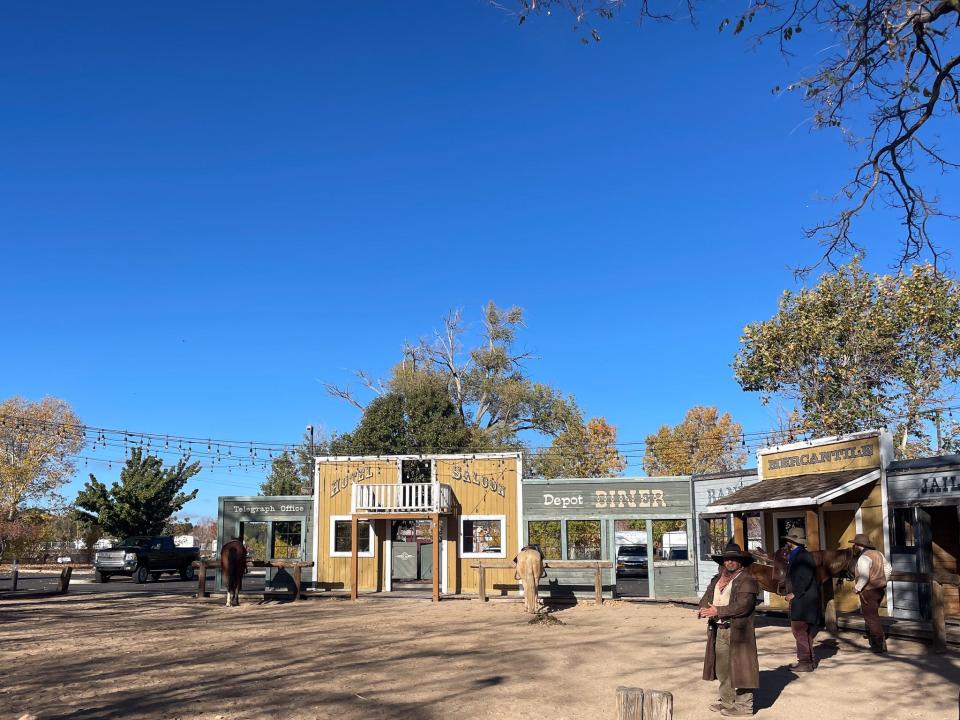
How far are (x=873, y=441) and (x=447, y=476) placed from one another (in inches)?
496

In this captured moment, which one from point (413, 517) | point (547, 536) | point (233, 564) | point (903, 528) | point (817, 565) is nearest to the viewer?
point (817, 565)

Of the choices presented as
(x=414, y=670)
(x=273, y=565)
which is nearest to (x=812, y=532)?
(x=414, y=670)

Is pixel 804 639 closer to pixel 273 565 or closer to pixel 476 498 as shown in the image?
pixel 273 565

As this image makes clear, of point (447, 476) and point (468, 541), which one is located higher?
point (447, 476)

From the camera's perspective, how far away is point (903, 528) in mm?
15656

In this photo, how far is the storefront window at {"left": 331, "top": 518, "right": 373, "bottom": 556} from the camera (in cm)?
2505

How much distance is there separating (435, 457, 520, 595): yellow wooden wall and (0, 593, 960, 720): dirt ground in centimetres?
688

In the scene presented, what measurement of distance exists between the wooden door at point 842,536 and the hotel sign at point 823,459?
0.93 meters

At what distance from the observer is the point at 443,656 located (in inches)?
483

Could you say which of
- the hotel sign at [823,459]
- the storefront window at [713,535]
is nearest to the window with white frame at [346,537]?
the storefront window at [713,535]

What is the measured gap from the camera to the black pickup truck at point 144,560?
104 feet

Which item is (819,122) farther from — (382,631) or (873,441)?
(382,631)

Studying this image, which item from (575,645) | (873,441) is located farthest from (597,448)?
(575,645)

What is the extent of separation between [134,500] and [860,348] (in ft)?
116
